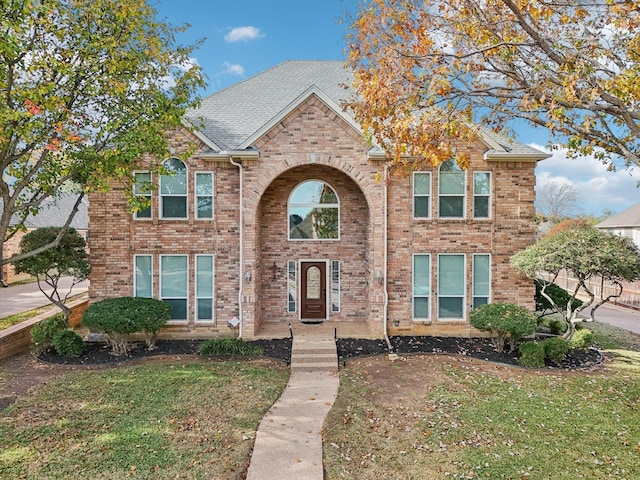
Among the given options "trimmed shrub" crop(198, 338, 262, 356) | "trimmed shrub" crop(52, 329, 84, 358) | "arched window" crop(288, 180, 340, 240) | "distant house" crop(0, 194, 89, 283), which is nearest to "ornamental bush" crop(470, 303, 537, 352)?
"arched window" crop(288, 180, 340, 240)

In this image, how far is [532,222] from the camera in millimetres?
12219

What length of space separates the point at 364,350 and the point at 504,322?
3.93 metres

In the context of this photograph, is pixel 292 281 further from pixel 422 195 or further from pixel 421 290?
pixel 422 195

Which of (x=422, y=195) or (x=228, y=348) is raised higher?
(x=422, y=195)

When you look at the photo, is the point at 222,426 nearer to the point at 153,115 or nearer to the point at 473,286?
the point at 153,115

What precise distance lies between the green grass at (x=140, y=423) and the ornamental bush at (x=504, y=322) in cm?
581

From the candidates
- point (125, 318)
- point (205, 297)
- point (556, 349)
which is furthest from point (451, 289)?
point (125, 318)

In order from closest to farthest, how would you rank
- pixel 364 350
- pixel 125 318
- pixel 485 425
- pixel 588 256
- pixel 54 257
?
pixel 485 425 < pixel 588 256 < pixel 125 318 < pixel 364 350 < pixel 54 257

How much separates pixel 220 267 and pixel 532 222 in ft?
33.8

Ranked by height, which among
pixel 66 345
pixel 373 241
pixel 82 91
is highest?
pixel 82 91

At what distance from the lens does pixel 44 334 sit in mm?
10578

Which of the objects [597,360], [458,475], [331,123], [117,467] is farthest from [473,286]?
[117,467]

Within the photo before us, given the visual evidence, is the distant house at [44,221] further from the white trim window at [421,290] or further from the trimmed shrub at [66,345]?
the white trim window at [421,290]

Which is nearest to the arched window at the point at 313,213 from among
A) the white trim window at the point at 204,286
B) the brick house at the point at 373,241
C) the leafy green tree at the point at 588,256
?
the brick house at the point at 373,241
